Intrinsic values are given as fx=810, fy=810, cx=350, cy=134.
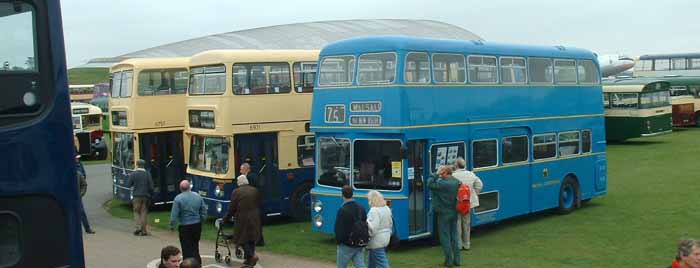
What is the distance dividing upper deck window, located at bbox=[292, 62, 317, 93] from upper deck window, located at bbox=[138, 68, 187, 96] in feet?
14.2

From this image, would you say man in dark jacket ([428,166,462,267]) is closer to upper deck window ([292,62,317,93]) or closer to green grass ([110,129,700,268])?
green grass ([110,129,700,268])

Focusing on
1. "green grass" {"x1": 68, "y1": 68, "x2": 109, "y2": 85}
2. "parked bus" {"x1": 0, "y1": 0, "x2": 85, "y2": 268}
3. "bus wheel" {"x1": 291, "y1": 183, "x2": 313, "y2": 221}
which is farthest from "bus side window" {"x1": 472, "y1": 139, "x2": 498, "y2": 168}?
"green grass" {"x1": 68, "y1": 68, "x2": 109, "y2": 85}

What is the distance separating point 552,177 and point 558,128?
3.73ft

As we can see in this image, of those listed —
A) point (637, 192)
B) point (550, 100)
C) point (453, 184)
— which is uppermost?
point (550, 100)

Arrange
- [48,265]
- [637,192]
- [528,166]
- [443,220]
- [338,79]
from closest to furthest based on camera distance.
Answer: [48,265] → [443,220] → [338,79] → [528,166] → [637,192]

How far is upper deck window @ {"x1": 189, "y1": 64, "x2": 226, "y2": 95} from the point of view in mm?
18094

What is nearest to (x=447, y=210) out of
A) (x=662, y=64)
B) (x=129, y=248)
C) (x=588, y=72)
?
(x=129, y=248)

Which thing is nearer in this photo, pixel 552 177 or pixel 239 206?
pixel 239 206

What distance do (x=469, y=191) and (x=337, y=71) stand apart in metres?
3.38

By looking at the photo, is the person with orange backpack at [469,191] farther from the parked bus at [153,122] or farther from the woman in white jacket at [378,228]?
the parked bus at [153,122]

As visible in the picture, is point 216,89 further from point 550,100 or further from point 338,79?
point 550,100

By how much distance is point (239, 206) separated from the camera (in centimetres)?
1328

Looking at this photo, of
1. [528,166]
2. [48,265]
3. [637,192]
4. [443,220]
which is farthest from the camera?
[637,192]

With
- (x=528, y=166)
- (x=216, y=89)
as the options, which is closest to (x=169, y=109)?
(x=216, y=89)
